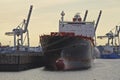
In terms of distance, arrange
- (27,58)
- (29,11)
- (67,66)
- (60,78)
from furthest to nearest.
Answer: (29,11) < (27,58) < (67,66) < (60,78)

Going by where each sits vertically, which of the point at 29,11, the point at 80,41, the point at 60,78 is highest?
the point at 29,11

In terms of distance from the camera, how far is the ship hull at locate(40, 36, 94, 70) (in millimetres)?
81562

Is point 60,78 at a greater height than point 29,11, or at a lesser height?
lesser

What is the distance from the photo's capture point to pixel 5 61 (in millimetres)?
84562

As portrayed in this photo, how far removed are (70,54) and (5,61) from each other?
39.7ft

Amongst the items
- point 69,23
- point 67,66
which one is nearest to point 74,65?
point 67,66

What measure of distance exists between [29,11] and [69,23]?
203 ft

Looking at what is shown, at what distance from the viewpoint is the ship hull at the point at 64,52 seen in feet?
268

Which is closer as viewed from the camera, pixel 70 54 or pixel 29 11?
pixel 70 54

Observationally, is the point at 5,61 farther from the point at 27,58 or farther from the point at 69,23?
the point at 69,23

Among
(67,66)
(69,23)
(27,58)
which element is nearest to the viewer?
(67,66)

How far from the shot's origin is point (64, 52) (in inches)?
3216

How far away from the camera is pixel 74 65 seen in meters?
82.8

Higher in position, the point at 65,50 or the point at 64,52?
the point at 65,50
